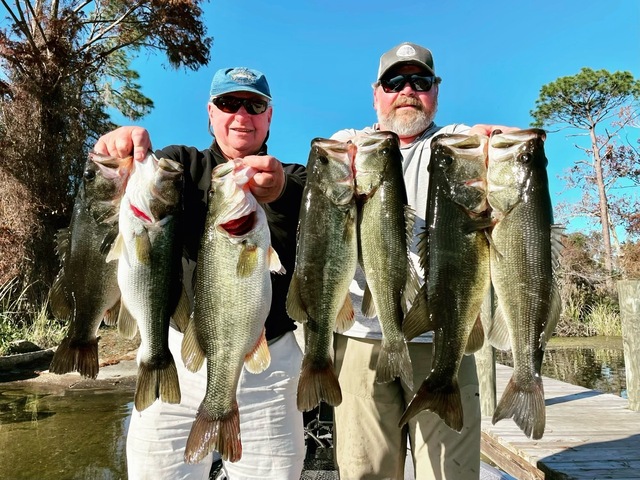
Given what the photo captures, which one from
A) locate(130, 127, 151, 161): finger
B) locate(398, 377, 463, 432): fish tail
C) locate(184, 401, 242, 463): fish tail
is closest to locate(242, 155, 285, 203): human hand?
locate(130, 127, 151, 161): finger

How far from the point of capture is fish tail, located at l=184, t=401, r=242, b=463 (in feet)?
9.02

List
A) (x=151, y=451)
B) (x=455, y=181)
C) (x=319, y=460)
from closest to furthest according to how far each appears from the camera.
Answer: (x=455, y=181) → (x=151, y=451) → (x=319, y=460)

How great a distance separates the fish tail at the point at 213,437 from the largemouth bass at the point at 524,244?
4.67 feet

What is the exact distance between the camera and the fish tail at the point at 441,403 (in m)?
2.62

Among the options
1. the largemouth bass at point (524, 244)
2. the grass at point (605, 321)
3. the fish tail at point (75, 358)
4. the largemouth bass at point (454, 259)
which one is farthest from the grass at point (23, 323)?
the grass at point (605, 321)

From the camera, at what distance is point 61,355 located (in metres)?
2.74

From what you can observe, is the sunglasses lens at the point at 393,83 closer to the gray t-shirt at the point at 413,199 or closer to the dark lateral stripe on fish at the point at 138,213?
the gray t-shirt at the point at 413,199

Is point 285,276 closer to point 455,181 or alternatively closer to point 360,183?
point 360,183

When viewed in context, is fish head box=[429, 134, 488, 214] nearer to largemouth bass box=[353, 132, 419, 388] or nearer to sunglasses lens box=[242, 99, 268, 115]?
largemouth bass box=[353, 132, 419, 388]

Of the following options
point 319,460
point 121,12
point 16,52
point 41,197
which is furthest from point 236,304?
point 121,12

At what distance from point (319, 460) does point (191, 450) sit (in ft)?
8.96

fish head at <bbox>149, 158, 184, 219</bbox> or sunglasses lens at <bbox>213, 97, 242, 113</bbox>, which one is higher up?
sunglasses lens at <bbox>213, 97, 242, 113</bbox>

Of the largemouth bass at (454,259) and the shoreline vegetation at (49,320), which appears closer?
the largemouth bass at (454,259)

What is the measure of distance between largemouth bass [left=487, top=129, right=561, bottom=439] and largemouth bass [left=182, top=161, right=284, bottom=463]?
3.91ft
